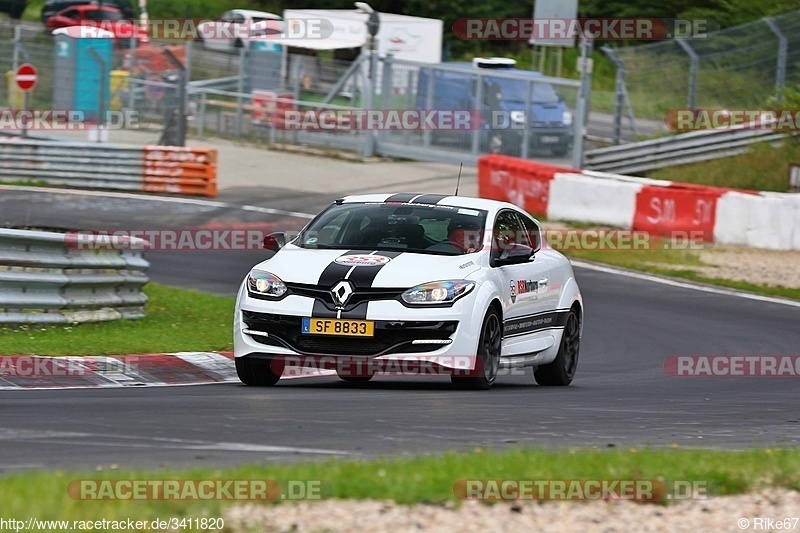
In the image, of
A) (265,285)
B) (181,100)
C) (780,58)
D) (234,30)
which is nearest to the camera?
(265,285)

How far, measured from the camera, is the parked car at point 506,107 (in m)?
29.7

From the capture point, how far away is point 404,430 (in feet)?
26.0

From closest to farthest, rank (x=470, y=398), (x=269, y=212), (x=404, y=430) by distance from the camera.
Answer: (x=404, y=430)
(x=470, y=398)
(x=269, y=212)

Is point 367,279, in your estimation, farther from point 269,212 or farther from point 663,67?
point 663,67

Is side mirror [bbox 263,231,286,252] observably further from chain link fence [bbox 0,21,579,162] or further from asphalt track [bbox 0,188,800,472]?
chain link fence [bbox 0,21,579,162]

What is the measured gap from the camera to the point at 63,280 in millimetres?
12734

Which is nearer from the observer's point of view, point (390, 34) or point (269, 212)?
point (269, 212)

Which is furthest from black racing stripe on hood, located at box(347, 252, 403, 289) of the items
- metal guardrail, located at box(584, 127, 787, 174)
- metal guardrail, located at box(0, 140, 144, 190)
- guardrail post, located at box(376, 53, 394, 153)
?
guardrail post, located at box(376, 53, 394, 153)

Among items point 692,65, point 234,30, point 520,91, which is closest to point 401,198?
point 692,65

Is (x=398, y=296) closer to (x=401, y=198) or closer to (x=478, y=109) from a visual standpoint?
(x=401, y=198)

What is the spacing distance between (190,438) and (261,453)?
1.84 ft

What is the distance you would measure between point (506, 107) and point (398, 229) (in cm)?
2009

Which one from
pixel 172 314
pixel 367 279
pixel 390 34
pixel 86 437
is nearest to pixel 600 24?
pixel 390 34

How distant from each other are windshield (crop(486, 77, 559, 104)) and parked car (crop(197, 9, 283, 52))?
9988 mm
